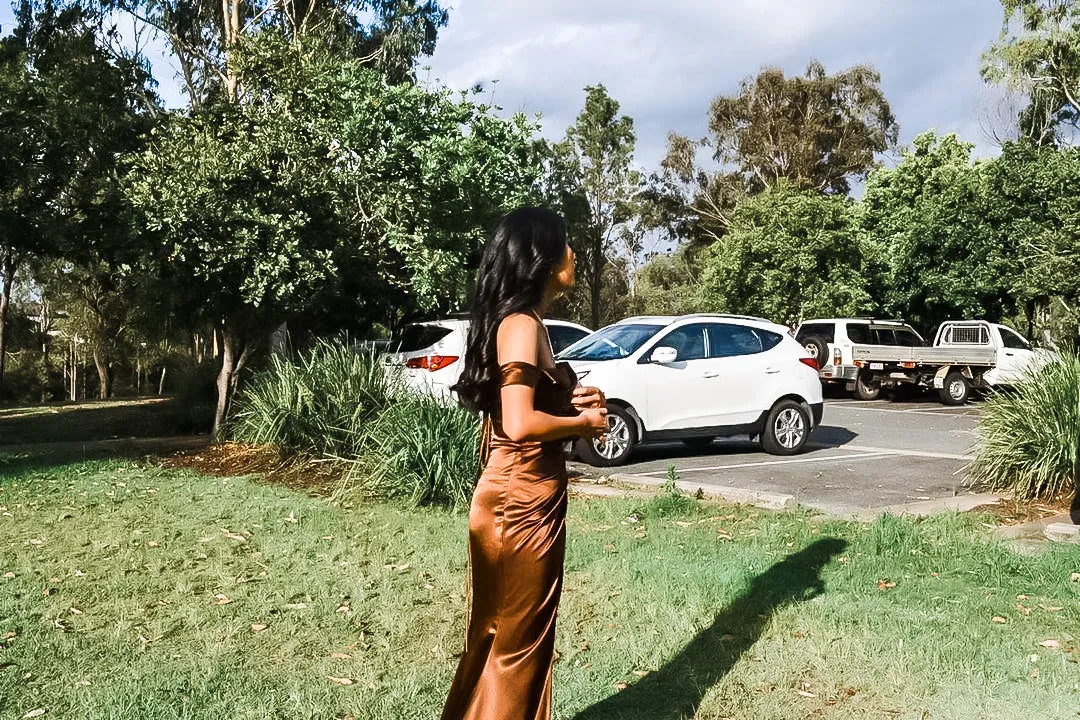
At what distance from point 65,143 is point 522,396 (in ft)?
46.0

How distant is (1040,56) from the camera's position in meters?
31.8

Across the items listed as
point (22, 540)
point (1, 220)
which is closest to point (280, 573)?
point (22, 540)

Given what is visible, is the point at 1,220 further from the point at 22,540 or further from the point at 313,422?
the point at 22,540

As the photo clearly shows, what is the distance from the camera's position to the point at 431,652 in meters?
4.81

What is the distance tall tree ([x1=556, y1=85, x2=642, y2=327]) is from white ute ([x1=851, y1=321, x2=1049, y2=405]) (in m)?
18.1

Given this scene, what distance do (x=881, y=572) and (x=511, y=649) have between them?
3.41 m

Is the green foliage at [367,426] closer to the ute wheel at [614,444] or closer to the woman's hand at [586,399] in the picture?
the ute wheel at [614,444]

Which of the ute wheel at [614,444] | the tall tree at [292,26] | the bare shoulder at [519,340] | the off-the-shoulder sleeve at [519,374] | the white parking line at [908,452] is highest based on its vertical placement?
the tall tree at [292,26]

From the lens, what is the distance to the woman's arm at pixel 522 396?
120 inches

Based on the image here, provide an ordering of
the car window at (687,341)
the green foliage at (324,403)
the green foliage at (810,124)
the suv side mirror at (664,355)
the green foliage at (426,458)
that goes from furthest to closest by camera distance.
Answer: the green foliage at (810,124)
the car window at (687,341)
the suv side mirror at (664,355)
the green foliage at (324,403)
the green foliage at (426,458)

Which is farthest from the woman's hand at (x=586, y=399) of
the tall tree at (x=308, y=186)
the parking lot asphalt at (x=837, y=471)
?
the tall tree at (x=308, y=186)

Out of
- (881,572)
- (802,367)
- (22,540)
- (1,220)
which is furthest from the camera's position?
(1,220)

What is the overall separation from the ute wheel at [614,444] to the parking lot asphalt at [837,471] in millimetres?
190

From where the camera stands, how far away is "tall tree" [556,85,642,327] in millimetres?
40531
